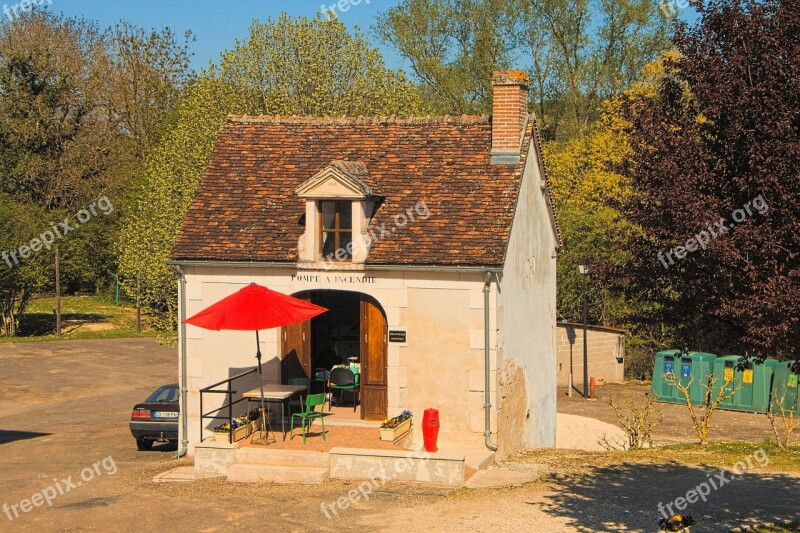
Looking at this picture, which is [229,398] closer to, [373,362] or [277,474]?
[373,362]

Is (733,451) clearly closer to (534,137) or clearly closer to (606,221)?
(534,137)

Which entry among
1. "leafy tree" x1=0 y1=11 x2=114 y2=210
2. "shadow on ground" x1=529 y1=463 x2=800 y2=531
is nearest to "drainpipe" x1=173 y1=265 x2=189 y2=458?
"shadow on ground" x1=529 y1=463 x2=800 y2=531

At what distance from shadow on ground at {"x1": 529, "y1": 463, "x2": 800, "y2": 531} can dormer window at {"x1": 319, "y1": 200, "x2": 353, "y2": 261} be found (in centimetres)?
606

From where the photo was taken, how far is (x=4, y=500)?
1589cm

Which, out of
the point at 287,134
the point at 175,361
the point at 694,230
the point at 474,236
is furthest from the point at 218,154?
the point at 175,361

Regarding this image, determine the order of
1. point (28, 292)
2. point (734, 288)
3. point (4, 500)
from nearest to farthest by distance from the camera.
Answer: point (734, 288), point (4, 500), point (28, 292)

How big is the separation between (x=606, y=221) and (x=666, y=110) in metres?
26.8

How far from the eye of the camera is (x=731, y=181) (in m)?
12.1

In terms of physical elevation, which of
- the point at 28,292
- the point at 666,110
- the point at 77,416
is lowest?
the point at 77,416

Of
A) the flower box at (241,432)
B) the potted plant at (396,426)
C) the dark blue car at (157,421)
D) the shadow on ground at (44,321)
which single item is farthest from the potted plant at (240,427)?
the shadow on ground at (44,321)

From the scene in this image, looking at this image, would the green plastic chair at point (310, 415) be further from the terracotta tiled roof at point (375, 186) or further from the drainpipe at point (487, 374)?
the drainpipe at point (487, 374)

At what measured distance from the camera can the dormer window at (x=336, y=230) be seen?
19.1m

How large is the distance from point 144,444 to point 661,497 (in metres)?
12.5

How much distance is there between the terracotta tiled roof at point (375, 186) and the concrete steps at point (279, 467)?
4045 millimetres
